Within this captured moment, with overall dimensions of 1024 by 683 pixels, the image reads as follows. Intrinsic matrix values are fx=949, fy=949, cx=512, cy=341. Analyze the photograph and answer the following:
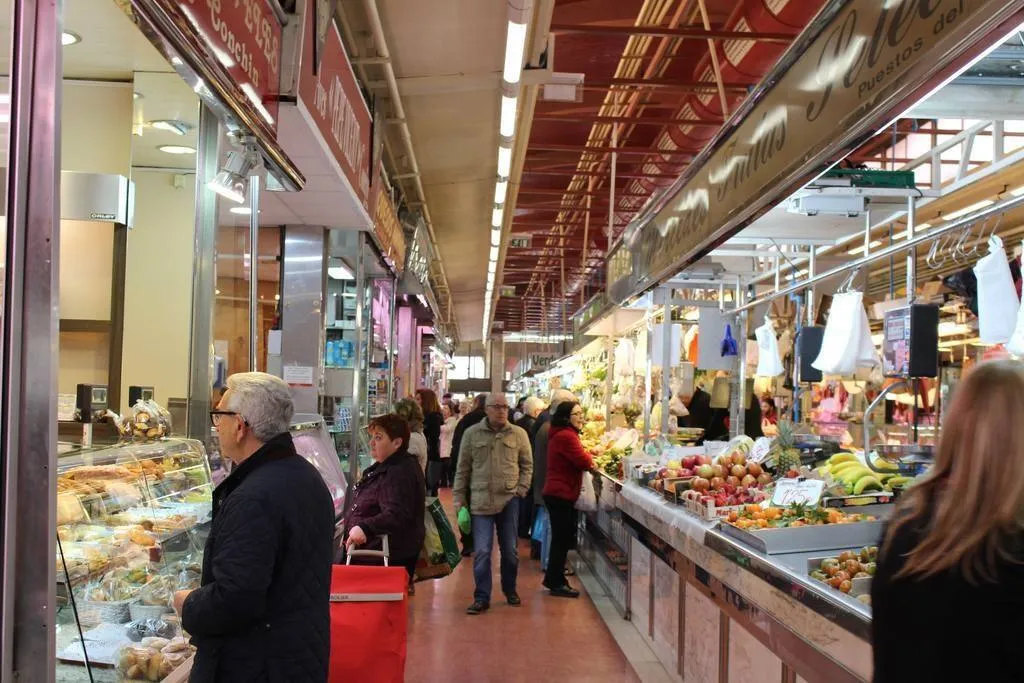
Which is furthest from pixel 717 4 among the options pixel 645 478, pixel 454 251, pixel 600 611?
pixel 454 251

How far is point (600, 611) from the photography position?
7176 mm

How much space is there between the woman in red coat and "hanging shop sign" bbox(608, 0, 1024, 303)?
3.11 metres

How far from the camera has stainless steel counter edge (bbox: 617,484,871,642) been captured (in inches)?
117

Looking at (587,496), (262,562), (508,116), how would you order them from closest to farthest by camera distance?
(262,562)
(508,116)
(587,496)

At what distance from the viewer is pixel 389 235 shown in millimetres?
8312

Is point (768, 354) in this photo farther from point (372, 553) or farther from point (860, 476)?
point (372, 553)

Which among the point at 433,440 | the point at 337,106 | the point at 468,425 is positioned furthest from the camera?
the point at 433,440

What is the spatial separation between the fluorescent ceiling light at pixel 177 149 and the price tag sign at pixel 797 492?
11.5ft

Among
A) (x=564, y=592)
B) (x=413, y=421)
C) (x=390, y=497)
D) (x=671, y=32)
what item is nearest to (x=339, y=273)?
(x=413, y=421)

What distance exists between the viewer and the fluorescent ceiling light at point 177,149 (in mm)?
5012

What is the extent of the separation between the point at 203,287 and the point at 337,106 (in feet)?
4.79

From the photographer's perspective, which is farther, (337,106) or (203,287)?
(337,106)

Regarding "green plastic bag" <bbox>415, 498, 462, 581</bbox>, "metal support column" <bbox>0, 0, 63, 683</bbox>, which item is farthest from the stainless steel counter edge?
"metal support column" <bbox>0, 0, 63, 683</bbox>

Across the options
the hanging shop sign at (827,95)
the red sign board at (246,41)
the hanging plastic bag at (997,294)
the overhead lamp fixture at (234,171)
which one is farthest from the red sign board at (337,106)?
the hanging plastic bag at (997,294)
